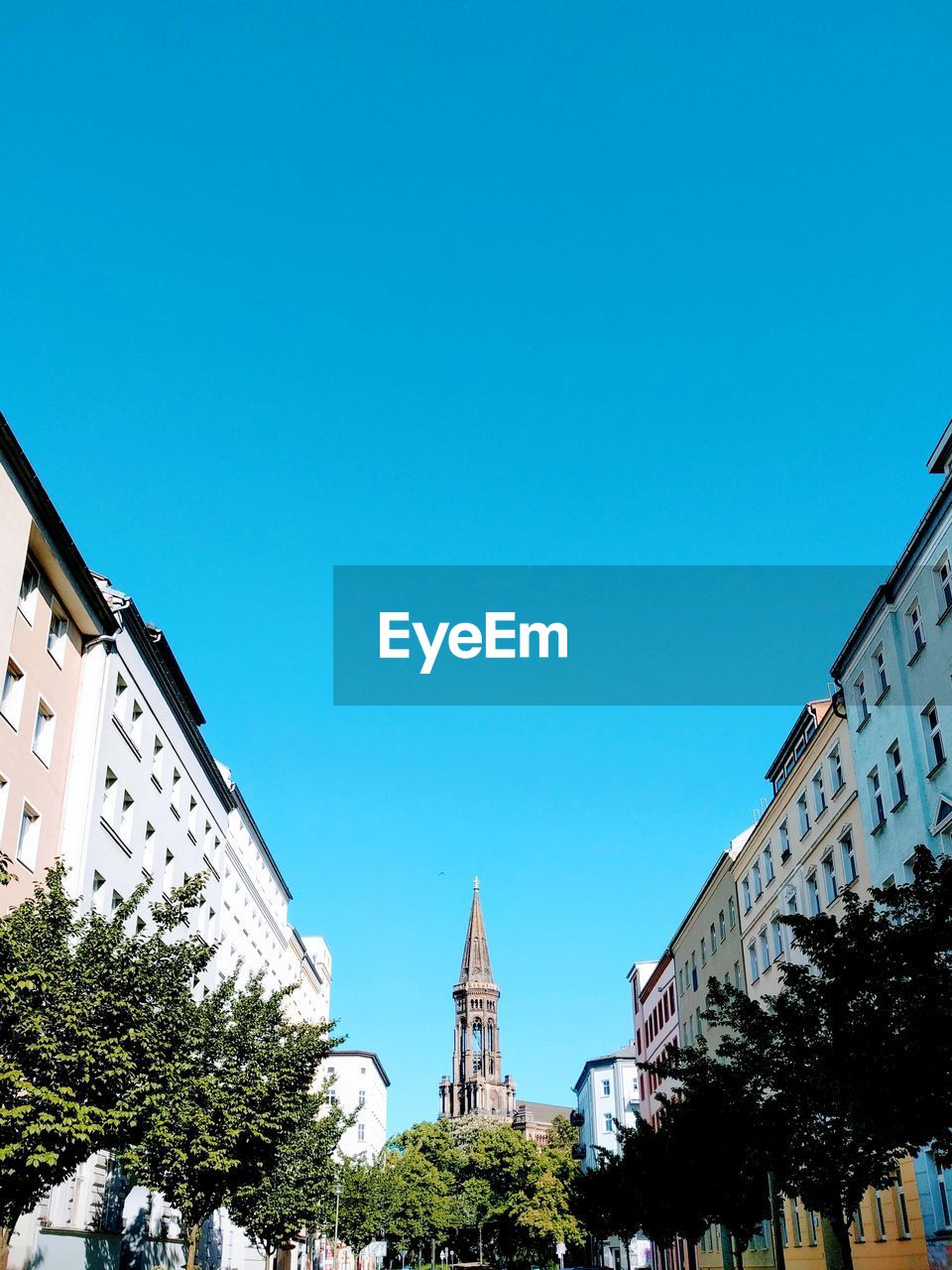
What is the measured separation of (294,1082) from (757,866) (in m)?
26.7

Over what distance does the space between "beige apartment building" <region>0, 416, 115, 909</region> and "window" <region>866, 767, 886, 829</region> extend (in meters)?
21.4

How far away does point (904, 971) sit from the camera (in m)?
18.2

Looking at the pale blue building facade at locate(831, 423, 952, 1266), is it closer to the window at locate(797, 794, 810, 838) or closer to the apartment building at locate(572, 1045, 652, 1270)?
the window at locate(797, 794, 810, 838)

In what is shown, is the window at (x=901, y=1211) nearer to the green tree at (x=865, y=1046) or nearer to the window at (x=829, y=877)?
the green tree at (x=865, y=1046)

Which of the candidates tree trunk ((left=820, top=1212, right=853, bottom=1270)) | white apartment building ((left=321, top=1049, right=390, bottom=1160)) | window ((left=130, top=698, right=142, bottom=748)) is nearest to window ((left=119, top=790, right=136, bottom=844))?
window ((left=130, top=698, right=142, bottom=748))

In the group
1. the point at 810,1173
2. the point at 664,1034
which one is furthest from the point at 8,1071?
the point at 664,1034

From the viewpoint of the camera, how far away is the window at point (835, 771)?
37.8 metres

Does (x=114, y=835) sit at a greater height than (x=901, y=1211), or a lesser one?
greater

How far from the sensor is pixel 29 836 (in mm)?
28656

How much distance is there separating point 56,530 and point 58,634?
11.6ft

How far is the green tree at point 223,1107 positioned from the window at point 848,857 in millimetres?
16371

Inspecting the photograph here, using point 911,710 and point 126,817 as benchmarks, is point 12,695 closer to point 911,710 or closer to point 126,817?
point 126,817

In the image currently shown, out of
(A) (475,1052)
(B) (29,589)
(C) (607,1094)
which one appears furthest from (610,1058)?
(B) (29,589)

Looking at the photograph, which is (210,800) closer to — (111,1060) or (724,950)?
(724,950)
